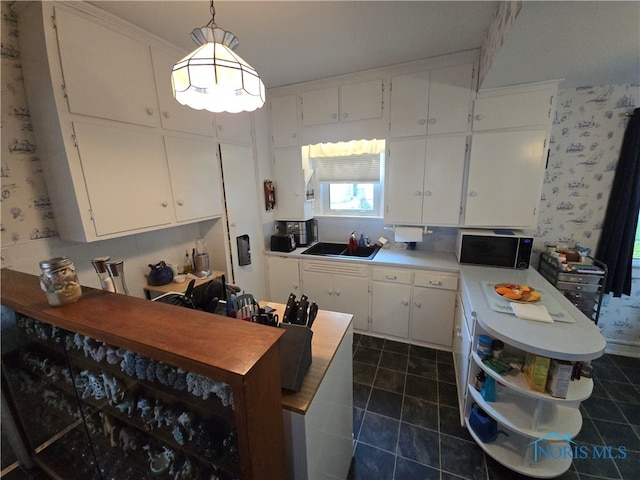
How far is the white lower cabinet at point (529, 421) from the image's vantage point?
1.33 metres

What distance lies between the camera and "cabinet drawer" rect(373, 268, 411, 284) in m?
2.44

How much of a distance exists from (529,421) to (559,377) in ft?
1.24

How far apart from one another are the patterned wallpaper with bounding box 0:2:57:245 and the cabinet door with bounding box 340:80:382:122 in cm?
223

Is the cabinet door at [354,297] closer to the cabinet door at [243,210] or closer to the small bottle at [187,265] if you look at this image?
the cabinet door at [243,210]

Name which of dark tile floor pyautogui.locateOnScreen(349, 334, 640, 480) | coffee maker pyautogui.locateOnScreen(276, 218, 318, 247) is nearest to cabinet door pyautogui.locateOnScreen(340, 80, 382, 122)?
coffee maker pyautogui.locateOnScreen(276, 218, 318, 247)

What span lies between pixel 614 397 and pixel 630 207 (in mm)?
1499

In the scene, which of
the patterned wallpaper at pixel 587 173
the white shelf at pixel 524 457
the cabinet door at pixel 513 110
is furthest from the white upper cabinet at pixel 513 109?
the white shelf at pixel 524 457

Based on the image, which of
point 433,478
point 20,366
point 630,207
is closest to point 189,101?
point 20,366

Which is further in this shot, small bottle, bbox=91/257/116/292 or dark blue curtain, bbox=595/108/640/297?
dark blue curtain, bbox=595/108/640/297

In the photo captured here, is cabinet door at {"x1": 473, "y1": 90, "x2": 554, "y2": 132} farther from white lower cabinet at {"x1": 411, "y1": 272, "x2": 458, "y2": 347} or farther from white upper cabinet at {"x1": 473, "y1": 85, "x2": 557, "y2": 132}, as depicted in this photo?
white lower cabinet at {"x1": 411, "y1": 272, "x2": 458, "y2": 347}

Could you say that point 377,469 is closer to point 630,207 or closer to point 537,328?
point 537,328

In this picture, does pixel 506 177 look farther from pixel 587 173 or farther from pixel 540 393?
pixel 540 393

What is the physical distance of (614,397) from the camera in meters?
1.93

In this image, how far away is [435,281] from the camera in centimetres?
233
